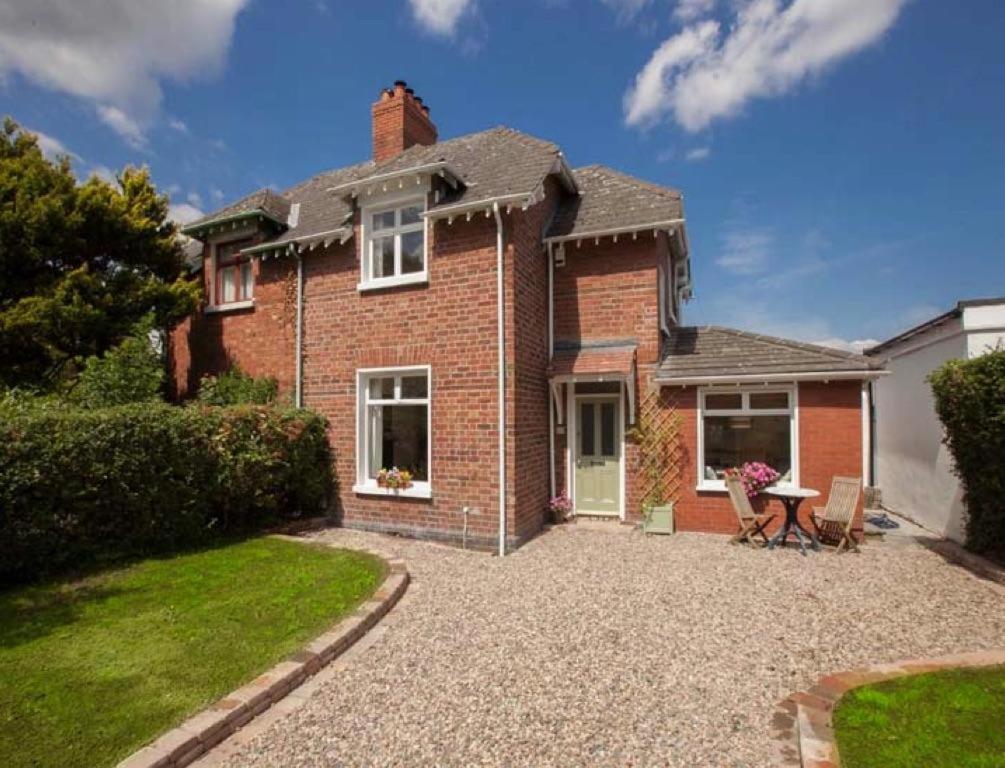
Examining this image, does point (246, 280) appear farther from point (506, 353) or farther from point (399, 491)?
point (506, 353)

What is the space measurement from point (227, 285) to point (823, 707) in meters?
13.5

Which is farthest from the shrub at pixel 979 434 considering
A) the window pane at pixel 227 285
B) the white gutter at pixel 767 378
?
the window pane at pixel 227 285

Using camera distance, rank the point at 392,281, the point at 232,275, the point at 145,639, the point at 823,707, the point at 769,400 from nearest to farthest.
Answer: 1. the point at 823,707
2. the point at 145,639
3. the point at 392,281
4. the point at 769,400
5. the point at 232,275

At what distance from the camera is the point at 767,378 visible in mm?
9914

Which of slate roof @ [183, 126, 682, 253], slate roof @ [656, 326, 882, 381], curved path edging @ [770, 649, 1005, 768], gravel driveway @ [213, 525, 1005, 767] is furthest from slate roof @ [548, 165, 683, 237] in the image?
curved path edging @ [770, 649, 1005, 768]

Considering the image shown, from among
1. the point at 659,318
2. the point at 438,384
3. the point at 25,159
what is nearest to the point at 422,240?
the point at 438,384

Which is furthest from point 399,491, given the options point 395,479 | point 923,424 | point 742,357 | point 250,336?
point 923,424

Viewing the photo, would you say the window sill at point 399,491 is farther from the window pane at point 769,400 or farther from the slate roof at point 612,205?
the window pane at point 769,400

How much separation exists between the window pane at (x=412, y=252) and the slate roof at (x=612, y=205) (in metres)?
2.76

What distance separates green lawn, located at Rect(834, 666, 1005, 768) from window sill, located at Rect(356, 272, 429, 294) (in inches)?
326

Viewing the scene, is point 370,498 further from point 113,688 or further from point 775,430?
point 775,430

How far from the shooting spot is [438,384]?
9.62 meters

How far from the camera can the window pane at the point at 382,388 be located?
34.4 feet

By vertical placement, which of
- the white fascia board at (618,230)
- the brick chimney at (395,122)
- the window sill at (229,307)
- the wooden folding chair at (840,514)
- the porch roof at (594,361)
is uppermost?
the brick chimney at (395,122)
